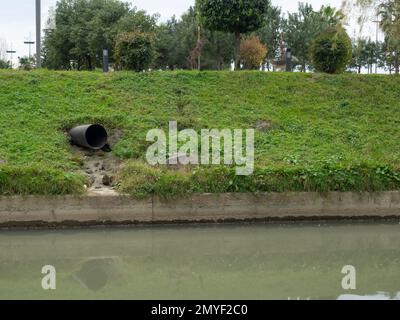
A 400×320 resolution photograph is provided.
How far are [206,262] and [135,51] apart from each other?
936cm

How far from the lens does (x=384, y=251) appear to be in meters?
8.29

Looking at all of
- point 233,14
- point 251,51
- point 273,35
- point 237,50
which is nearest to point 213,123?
point 233,14

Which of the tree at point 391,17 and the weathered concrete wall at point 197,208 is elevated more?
the tree at point 391,17

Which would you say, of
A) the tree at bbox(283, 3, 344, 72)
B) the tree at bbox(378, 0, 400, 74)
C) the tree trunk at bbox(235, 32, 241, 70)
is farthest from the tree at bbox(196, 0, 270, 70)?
the tree at bbox(283, 3, 344, 72)

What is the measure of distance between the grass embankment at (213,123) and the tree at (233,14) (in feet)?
8.70

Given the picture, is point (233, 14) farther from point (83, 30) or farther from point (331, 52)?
point (83, 30)

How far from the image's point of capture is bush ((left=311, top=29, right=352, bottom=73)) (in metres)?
16.6

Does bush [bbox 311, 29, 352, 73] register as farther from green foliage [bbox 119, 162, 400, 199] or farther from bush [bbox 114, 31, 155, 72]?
green foliage [bbox 119, 162, 400, 199]

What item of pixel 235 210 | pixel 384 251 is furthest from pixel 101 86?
pixel 384 251

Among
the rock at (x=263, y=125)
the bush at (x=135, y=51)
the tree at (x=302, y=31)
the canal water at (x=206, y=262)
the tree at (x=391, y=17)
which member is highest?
the tree at (x=302, y=31)

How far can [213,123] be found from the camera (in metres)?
12.9

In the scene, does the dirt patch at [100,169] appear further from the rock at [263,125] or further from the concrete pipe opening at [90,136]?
the rock at [263,125]

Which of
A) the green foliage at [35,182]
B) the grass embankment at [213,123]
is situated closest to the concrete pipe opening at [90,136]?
the grass embankment at [213,123]

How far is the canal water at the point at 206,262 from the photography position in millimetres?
6285
